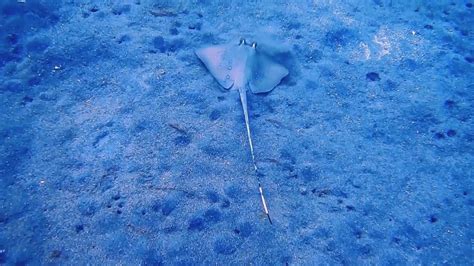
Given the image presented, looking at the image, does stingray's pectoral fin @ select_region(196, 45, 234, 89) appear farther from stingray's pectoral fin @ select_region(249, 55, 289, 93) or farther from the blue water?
stingray's pectoral fin @ select_region(249, 55, 289, 93)

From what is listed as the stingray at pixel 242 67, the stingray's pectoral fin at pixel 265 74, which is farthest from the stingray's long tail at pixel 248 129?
the stingray's pectoral fin at pixel 265 74

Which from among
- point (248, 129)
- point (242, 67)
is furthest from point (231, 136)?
point (242, 67)

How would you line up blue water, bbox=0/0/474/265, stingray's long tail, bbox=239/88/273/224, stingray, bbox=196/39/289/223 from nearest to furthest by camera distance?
blue water, bbox=0/0/474/265 < stingray's long tail, bbox=239/88/273/224 < stingray, bbox=196/39/289/223

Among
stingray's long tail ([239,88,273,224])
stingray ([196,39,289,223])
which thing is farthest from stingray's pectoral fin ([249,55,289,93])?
stingray's long tail ([239,88,273,224])

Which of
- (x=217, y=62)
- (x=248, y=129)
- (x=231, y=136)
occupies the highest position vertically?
(x=217, y=62)

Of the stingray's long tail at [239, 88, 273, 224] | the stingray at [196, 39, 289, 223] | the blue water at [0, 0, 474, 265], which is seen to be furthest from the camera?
the stingray at [196, 39, 289, 223]

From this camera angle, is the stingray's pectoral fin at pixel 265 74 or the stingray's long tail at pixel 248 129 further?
the stingray's pectoral fin at pixel 265 74

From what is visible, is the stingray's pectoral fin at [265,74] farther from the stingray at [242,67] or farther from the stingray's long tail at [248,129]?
the stingray's long tail at [248,129]

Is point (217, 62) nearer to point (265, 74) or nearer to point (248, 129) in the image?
point (265, 74)
